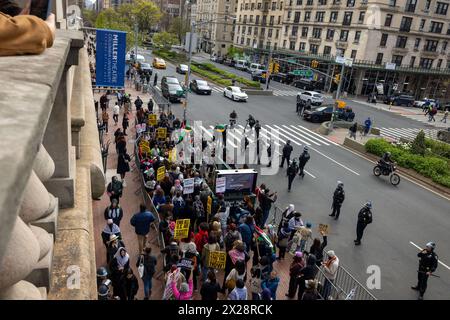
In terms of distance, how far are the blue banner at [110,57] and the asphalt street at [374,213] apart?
8962 mm

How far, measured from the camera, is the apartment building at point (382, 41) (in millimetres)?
57250

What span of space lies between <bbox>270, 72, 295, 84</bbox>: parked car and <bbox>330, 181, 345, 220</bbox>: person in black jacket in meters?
52.8

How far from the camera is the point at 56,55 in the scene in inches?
92.9

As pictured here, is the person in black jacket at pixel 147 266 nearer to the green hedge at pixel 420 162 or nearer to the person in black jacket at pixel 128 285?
the person in black jacket at pixel 128 285

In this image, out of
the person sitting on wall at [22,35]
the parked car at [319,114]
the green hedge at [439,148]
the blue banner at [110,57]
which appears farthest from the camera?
the parked car at [319,114]

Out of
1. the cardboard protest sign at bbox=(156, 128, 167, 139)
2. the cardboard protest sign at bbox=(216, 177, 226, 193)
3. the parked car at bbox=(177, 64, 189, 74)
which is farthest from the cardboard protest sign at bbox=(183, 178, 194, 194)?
the parked car at bbox=(177, 64, 189, 74)

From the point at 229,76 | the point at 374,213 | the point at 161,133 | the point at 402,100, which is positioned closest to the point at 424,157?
the point at 374,213

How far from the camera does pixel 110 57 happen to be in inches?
759

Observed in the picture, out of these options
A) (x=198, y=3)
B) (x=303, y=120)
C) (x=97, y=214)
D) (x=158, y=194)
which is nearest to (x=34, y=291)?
(x=158, y=194)

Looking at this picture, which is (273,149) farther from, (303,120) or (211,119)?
(303,120)

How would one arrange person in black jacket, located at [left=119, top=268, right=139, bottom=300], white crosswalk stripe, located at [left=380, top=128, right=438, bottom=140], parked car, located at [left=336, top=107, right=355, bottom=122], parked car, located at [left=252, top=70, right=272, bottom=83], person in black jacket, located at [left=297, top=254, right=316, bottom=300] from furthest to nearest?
parked car, located at [left=252, top=70, right=272, bottom=83]
parked car, located at [left=336, top=107, right=355, bottom=122]
white crosswalk stripe, located at [left=380, top=128, right=438, bottom=140]
person in black jacket, located at [left=297, top=254, right=316, bottom=300]
person in black jacket, located at [left=119, top=268, right=139, bottom=300]

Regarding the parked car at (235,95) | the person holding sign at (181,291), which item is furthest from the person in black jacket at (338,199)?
the parked car at (235,95)

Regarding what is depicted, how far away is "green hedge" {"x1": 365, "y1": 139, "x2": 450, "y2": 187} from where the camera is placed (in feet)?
74.4

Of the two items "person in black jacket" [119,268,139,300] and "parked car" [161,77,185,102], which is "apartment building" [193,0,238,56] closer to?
"parked car" [161,77,185,102]
